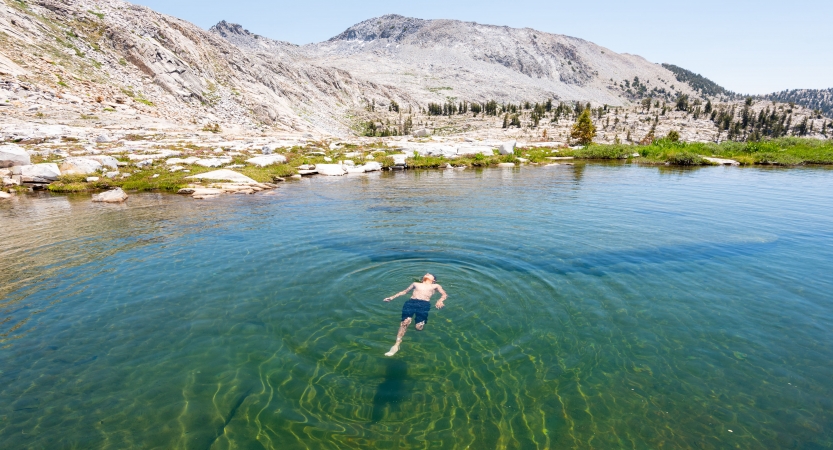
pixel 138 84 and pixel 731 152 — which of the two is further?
pixel 138 84

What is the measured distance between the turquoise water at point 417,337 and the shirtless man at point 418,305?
12.0 inches

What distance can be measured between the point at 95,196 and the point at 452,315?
28855mm

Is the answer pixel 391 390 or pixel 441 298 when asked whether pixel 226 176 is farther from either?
pixel 391 390

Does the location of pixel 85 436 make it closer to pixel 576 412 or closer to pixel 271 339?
pixel 271 339

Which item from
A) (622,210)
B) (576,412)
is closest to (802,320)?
(576,412)

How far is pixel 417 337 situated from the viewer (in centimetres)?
903

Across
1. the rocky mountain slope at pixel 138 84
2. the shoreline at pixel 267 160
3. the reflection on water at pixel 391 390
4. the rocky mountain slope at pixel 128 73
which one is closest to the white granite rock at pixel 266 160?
the shoreline at pixel 267 160

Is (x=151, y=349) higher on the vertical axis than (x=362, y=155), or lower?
lower

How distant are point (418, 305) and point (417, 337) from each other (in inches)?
40.7

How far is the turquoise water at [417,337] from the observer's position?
640cm

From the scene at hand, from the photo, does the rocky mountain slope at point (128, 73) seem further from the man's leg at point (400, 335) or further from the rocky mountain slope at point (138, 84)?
the man's leg at point (400, 335)

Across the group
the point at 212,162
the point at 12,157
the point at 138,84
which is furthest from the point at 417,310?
the point at 138,84

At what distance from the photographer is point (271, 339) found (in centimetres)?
891

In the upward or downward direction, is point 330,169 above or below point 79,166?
below
